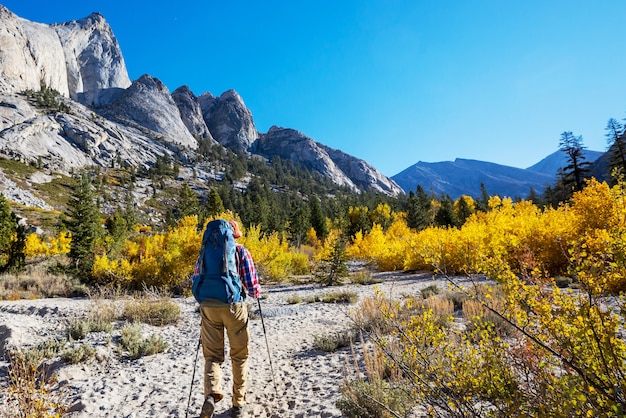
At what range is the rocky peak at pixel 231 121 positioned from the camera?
587 ft

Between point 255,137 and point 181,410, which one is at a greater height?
point 255,137

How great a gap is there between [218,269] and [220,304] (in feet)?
1.21

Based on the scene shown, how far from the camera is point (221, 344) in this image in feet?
11.9

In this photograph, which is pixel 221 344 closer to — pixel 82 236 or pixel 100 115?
pixel 82 236

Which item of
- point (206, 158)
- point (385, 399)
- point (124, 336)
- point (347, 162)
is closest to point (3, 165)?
point (206, 158)

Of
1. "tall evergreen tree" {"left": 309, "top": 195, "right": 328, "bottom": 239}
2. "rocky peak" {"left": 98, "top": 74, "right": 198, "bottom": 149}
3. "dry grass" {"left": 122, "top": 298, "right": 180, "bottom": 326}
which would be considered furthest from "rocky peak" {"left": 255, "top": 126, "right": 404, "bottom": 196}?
"dry grass" {"left": 122, "top": 298, "right": 180, "bottom": 326}

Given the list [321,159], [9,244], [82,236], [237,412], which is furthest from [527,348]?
[321,159]

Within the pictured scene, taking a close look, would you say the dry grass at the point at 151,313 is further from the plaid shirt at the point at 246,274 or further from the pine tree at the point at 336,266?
the pine tree at the point at 336,266

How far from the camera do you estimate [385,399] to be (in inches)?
Answer: 119

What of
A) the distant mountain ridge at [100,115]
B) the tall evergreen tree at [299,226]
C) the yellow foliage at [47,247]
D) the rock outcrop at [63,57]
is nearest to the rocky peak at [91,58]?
the rock outcrop at [63,57]

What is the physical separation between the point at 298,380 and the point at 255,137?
19635cm

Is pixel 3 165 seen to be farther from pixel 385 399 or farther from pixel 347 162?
pixel 347 162

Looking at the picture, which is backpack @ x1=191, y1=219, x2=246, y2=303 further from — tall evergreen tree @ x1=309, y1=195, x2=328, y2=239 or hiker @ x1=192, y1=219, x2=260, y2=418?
tall evergreen tree @ x1=309, y1=195, x2=328, y2=239

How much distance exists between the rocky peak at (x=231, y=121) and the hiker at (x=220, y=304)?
6877 inches
